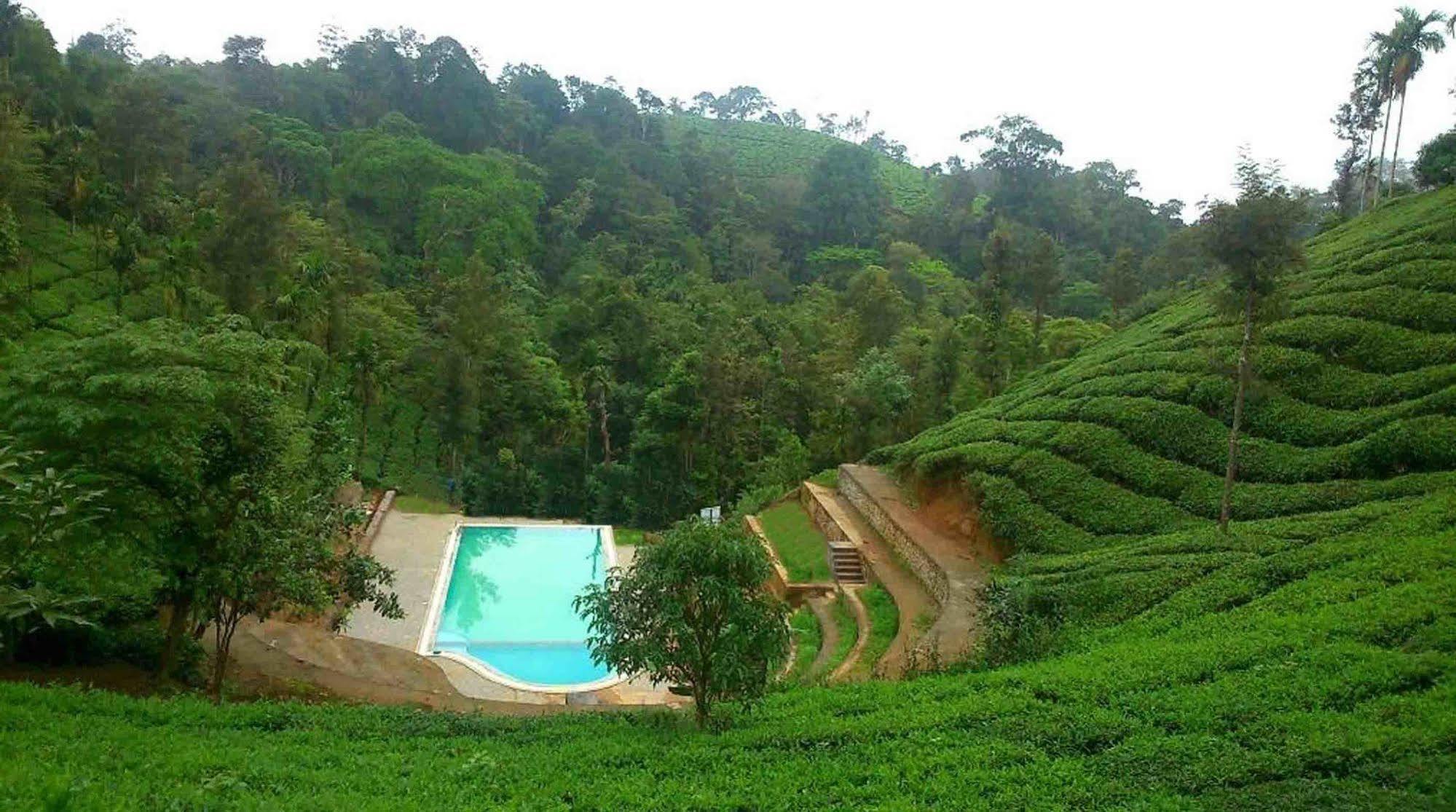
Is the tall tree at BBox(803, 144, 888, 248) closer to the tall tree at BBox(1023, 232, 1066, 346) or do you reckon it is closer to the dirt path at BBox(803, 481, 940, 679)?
the tall tree at BBox(1023, 232, 1066, 346)

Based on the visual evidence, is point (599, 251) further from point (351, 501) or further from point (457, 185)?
point (351, 501)

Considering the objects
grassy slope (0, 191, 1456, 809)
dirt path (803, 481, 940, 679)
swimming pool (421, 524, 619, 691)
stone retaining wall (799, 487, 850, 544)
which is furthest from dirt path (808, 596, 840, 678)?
grassy slope (0, 191, 1456, 809)

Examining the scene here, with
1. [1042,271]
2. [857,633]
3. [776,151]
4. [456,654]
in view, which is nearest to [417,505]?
[456,654]

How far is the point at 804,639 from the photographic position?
53.3 feet

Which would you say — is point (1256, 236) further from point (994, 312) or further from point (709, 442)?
point (709, 442)

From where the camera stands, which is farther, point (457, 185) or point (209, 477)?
point (457, 185)

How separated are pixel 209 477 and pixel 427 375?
22.1 m

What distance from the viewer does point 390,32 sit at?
6481 centimetres

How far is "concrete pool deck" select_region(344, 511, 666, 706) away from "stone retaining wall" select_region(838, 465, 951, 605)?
4.96m

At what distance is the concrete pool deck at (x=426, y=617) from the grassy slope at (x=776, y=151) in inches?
2080

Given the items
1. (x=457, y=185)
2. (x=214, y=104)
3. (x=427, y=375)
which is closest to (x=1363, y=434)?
(x=427, y=375)

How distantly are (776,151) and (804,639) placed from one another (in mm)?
80393

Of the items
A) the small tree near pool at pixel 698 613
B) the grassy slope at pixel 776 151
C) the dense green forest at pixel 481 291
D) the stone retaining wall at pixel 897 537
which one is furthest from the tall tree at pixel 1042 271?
the grassy slope at pixel 776 151

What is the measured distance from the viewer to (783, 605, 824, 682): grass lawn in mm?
14562
